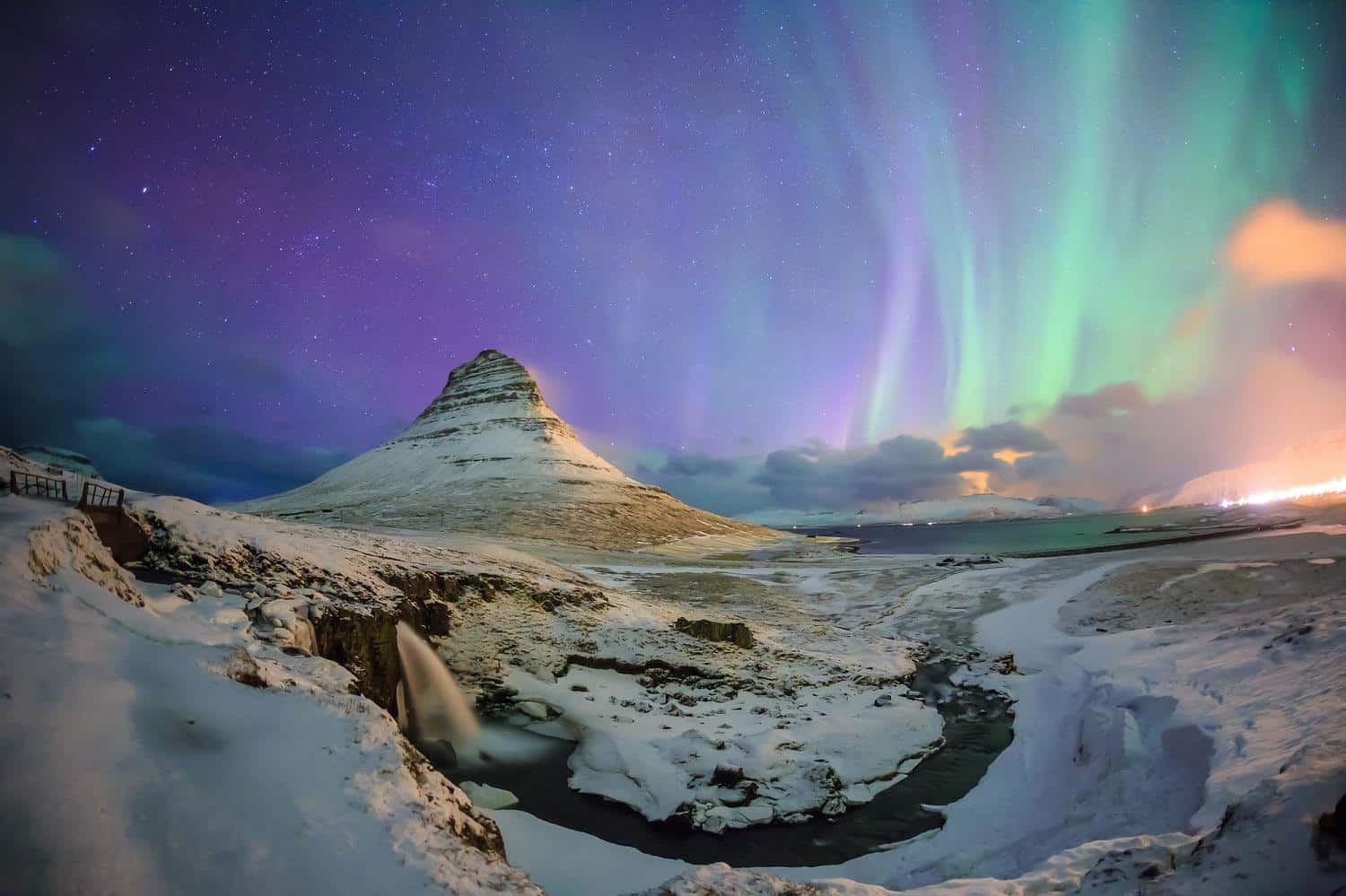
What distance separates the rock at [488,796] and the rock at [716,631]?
9582mm

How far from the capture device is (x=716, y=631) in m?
21.0

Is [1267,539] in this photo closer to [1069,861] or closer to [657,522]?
[1069,861]

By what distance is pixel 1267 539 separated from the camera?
168 ft

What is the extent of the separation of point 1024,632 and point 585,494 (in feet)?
274

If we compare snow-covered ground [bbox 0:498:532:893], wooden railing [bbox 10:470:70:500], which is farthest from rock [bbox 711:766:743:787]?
wooden railing [bbox 10:470:70:500]

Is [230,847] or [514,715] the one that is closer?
[230,847]

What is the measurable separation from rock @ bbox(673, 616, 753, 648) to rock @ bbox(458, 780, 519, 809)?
9.58 meters

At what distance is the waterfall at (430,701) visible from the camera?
563 inches

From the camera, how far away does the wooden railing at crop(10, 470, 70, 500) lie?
11.7 m

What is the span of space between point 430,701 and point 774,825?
31.2 feet

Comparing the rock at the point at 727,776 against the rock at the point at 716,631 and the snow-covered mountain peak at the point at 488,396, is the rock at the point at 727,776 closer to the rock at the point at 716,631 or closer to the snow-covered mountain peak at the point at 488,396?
the rock at the point at 716,631

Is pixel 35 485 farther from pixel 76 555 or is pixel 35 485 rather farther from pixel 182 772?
pixel 182 772

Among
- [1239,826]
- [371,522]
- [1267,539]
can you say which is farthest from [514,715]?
[371,522]

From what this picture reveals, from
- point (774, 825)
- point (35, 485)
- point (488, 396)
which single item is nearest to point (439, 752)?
point (774, 825)
